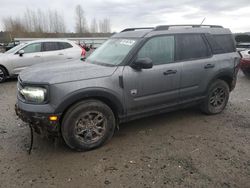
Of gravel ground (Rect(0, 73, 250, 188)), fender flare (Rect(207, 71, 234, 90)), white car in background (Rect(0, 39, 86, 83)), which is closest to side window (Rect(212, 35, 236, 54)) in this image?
fender flare (Rect(207, 71, 234, 90))

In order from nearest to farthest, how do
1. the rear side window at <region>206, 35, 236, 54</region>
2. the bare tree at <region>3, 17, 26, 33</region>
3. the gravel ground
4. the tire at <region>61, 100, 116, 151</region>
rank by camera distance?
the gravel ground, the tire at <region>61, 100, 116, 151</region>, the rear side window at <region>206, 35, 236, 54</region>, the bare tree at <region>3, 17, 26, 33</region>

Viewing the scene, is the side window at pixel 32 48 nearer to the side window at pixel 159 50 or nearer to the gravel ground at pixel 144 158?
the gravel ground at pixel 144 158

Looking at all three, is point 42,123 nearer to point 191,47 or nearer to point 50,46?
point 191,47

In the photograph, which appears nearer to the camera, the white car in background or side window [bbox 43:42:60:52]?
the white car in background

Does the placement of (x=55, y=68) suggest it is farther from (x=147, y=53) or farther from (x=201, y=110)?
(x=201, y=110)

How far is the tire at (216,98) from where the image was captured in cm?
473

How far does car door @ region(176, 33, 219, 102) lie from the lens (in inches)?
163

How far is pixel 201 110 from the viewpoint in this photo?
4.94 meters

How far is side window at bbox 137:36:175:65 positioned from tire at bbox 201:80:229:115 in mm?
1332

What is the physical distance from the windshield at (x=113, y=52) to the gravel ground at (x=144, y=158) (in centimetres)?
136

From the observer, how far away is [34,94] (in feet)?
10.0

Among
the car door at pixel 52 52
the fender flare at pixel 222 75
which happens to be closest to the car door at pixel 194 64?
the fender flare at pixel 222 75

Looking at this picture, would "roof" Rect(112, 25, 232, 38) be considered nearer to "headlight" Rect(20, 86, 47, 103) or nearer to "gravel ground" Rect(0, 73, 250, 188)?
"gravel ground" Rect(0, 73, 250, 188)

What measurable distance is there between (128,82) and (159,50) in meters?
0.90
